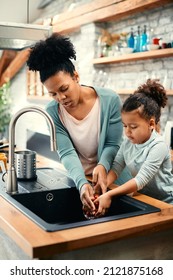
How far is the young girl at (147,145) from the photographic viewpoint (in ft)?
5.32

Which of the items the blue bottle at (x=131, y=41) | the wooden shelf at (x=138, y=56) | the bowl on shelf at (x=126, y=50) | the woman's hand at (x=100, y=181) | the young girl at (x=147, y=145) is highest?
the blue bottle at (x=131, y=41)

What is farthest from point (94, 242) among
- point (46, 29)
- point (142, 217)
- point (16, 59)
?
point (16, 59)

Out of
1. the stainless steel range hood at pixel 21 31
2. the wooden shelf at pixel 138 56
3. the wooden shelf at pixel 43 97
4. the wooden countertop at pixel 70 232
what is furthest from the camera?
the wooden shelf at pixel 43 97

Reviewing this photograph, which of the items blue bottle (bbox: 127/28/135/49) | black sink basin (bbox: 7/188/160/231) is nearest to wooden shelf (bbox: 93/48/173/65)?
blue bottle (bbox: 127/28/135/49)

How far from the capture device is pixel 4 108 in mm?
7738

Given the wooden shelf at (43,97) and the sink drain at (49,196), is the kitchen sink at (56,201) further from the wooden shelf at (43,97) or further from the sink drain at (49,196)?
the wooden shelf at (43,97)

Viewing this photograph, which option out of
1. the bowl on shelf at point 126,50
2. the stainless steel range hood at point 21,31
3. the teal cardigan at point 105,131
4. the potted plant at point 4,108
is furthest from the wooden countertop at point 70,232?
the potted plant at point 4,108

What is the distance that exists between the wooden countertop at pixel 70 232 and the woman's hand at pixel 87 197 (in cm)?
29

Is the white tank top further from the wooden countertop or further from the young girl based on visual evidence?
the wooden countertop

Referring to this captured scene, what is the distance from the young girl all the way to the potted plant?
6004 mm

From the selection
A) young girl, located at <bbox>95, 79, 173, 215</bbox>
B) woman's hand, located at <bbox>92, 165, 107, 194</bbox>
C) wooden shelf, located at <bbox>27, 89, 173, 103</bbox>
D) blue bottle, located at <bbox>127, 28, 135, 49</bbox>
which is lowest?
woman's hand, located at <bbox>92, 165, 107, 194</bbox>

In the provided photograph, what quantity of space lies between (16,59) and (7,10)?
125cm

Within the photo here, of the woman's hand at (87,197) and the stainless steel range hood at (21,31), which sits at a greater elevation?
the stainless steel range hood at (21,31)

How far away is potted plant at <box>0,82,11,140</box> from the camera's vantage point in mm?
7590
